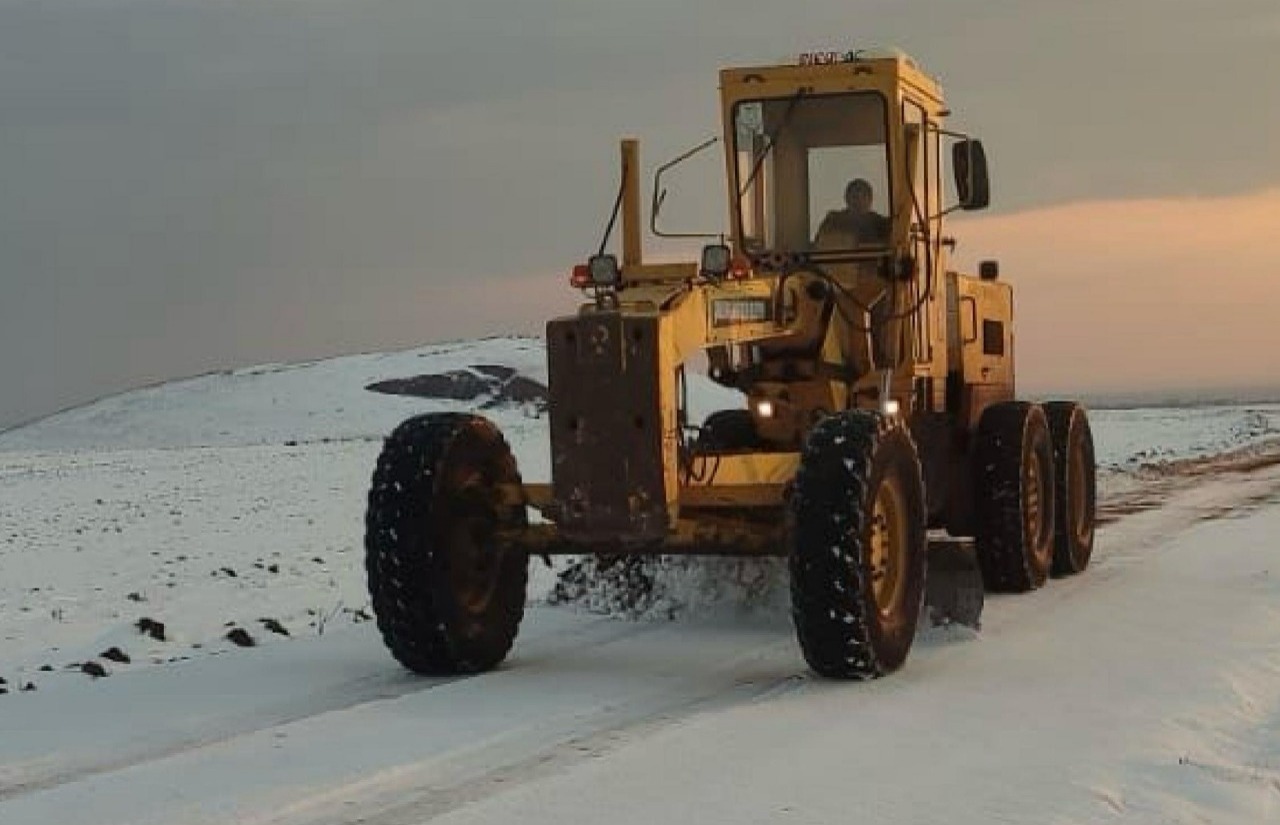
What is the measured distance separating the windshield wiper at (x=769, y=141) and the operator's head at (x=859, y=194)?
20.7 inches

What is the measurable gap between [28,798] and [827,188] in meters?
6.16

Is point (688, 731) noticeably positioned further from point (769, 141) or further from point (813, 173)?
point (769, 141)

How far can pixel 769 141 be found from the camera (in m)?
10.6

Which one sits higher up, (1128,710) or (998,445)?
(998,445)

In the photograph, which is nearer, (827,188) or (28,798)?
(28,798)

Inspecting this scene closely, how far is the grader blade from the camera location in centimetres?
923

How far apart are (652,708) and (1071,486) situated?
19.3 feet

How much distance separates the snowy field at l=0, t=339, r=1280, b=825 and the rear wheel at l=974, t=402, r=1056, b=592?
0.22 m

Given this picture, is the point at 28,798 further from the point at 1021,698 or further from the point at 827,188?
the point at 827,188

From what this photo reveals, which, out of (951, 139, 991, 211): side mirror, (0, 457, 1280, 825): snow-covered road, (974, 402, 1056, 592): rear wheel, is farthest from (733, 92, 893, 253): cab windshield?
(0, 457, 1280, 825): snow-covered road

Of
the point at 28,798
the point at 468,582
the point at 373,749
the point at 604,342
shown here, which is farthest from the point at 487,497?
the point at 28,798

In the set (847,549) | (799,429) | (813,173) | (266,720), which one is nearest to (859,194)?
(813,173)

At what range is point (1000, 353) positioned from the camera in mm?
12664

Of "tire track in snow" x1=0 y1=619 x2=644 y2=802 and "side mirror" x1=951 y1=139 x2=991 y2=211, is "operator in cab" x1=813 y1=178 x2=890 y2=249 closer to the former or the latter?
"side mirror" x1=951 y1=139 x2=991 y2=211
